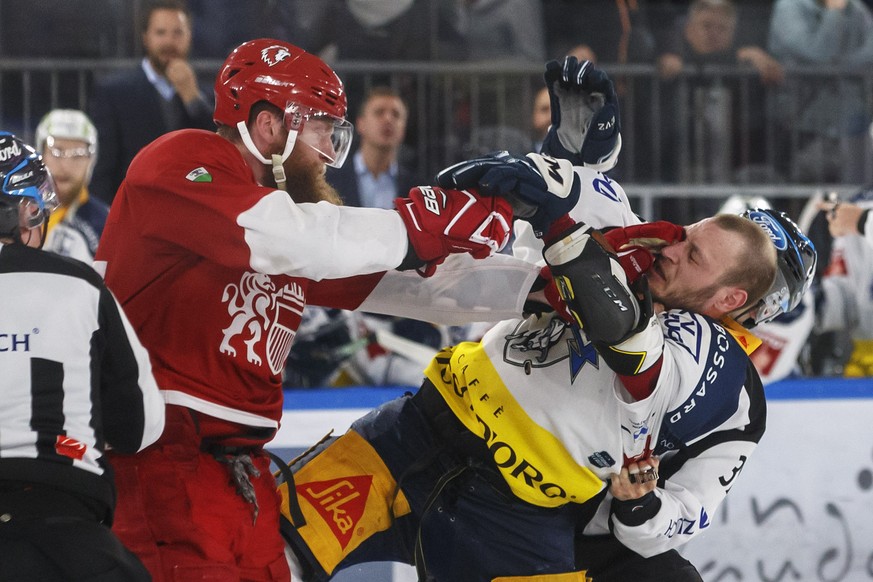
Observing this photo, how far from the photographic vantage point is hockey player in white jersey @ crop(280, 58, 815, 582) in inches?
116

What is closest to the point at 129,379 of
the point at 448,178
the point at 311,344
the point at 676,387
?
the point at 448,178

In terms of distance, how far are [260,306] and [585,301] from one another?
2.43 feet

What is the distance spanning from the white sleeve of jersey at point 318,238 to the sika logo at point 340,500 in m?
0.73

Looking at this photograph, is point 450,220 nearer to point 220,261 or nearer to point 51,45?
point 220,261

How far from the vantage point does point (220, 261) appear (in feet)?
8.35

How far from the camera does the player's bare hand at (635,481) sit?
9.64ft

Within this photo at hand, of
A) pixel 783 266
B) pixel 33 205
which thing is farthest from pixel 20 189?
pixel 783 266

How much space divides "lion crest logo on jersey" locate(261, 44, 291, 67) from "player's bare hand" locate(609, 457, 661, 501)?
130 cm

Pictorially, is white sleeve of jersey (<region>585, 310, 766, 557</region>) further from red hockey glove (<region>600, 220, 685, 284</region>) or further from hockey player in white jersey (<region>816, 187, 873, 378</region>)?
hockey player in white jersey (<region>816, 187, 873, 378</region>)

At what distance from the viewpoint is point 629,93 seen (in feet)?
21.8

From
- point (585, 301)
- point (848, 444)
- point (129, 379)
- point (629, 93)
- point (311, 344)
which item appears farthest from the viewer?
point (629, 93)

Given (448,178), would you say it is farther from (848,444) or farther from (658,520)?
(848,444)

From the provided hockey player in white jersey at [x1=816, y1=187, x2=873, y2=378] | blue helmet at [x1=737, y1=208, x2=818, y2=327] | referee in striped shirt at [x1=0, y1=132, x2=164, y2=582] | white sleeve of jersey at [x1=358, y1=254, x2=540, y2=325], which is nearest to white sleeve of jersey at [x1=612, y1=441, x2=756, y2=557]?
blue helmet at [x1=737, y1=208, x2=818, y2=327]

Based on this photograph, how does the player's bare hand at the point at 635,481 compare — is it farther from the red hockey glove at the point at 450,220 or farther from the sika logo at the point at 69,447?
the sika logo at the point at 69,447
